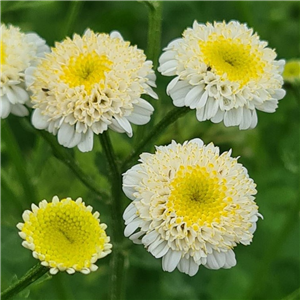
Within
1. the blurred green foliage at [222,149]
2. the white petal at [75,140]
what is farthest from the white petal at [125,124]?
the blurred green foliage at [222,149]

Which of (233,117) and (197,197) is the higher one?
(233,117)

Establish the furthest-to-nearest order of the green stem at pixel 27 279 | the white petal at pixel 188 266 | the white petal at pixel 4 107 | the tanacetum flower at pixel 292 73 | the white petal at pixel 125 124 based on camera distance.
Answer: the tanacetum flower at pixel 292 73 → the white petal at pixel 4 107 → the white petal at pixel 125 124 → the white petal at pixel 188 266 → the green stem at pixel 27 279

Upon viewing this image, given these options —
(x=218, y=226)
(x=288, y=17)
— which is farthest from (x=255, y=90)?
(x=288, y=17)

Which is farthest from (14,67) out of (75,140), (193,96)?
(193,96)

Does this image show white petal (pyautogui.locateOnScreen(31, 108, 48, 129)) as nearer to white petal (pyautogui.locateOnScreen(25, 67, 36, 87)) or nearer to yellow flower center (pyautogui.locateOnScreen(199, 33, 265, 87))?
white petal (pyautogui.locateOnScreen(25, 67, 36, 87))

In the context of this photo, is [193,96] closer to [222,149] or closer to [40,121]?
[40,121]

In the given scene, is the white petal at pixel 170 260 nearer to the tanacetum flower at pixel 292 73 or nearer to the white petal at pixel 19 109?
the white petal at pixel 19 109

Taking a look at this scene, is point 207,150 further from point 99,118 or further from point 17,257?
point 17,257

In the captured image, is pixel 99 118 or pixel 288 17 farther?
pixel 288 17
